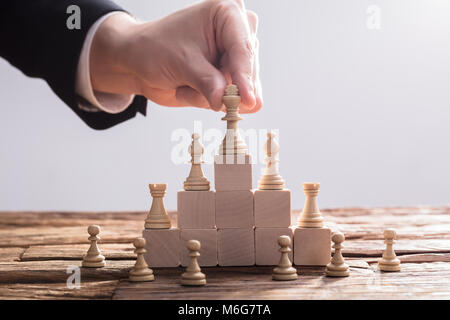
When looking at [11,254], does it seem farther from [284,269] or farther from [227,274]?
[284,269]

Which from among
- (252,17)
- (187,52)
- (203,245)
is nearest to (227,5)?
(187,52)

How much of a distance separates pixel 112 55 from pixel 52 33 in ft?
0.67

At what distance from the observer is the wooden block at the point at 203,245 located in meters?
1.19

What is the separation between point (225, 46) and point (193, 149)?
38 centimetres

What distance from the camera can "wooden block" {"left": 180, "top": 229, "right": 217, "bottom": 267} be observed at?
3.91ft

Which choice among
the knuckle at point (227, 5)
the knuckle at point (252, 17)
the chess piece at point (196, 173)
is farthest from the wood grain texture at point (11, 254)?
the knuckle at point (252, 17)

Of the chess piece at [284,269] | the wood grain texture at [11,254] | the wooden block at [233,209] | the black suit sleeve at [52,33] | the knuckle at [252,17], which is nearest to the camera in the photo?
the chess piece at [284,269]

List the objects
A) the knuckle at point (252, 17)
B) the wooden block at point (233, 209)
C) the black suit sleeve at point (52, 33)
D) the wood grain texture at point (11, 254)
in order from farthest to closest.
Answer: the knuckle at point (252, 17), the black suit sleeve at point (52, 33), the wood grain texture at point (11, 254), the wooden block at point (233, 209)

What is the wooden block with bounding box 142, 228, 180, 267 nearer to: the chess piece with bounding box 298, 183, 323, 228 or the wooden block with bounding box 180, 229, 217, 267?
the wooden block with bounding box 180, 229, 217, 267

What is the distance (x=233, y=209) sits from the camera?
1188 millimetres

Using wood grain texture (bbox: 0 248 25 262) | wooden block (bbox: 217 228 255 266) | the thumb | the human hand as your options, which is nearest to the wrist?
the human hand

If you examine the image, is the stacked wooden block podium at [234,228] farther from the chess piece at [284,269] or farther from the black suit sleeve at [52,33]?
the black suit sleeve at [52,33]
